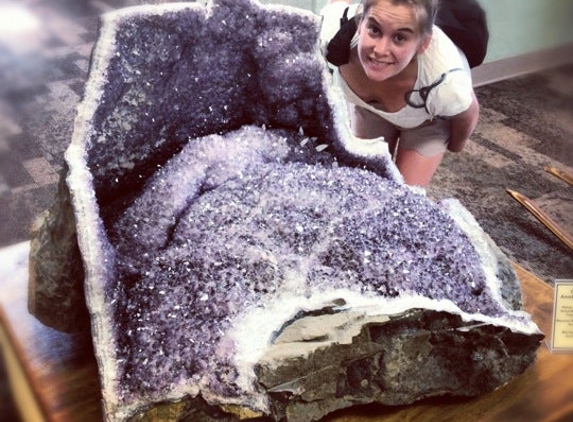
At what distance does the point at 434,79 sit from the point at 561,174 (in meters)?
0.36

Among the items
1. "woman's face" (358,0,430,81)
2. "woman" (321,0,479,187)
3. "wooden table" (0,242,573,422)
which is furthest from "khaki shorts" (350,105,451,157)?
"wooden table" (0,242,573,422)

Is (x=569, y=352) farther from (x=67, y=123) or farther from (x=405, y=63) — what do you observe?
(x=67, y=123)

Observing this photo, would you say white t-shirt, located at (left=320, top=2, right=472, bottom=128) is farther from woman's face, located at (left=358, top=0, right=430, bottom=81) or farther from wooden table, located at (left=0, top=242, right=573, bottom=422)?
wooden table, located at (left=0, top=242, right=573, bottom=422)

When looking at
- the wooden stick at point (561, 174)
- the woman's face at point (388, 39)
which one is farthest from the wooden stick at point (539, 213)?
the woman's face at point (388, 39)

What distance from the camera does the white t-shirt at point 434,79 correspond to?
1.03 meters

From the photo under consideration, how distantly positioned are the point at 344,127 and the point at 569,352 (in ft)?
1.61

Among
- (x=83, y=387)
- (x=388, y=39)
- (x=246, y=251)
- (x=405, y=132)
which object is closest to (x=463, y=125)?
(x=405, y=132)

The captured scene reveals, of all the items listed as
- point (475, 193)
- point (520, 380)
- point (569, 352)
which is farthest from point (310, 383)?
point (475, 193)

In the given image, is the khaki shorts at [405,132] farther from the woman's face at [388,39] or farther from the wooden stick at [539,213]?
the wooden stick at [539,213]

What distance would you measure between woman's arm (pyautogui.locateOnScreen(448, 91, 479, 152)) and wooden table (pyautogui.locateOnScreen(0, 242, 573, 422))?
342mm

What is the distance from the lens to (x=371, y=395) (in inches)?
38.8

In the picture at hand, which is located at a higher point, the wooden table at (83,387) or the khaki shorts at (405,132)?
the khaki shorts at (405,132)

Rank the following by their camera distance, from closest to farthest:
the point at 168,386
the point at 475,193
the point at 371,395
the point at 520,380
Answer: the point at 168,386 < the point at 371,395 < the point at 520,380 < the point at 475,193

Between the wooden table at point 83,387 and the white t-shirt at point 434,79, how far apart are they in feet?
1.32
